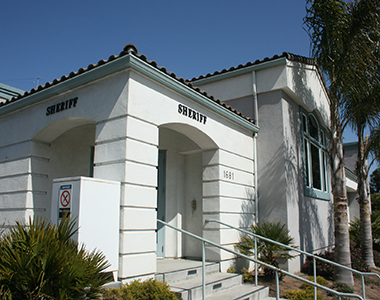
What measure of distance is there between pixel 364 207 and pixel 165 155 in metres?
7.82

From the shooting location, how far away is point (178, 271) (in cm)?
641

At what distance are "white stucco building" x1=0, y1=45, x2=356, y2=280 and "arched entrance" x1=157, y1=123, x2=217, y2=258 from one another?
0.09 feet

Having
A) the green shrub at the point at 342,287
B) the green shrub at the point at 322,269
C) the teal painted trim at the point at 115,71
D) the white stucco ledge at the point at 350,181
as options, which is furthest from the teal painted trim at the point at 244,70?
the white stucco ledge at the point at 350,181

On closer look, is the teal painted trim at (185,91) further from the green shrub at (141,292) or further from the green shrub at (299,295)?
the green shrub at (299,295)

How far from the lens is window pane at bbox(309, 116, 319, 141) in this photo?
12292mm

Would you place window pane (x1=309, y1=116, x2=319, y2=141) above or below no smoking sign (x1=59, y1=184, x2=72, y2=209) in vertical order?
above

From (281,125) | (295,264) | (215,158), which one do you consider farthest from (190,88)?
(295,264)

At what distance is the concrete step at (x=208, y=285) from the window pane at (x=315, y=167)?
6.02 metres

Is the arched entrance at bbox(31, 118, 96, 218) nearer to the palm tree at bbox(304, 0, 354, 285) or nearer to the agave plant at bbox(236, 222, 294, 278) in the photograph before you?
the agave plant at bbox(236, 222, 294, 278)

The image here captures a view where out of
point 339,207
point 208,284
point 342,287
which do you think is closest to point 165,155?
point 208,284

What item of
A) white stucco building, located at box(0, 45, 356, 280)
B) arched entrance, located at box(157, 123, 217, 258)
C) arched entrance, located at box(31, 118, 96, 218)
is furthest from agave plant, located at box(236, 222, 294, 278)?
arched entrance, located at box(31, 118, 96, 218)

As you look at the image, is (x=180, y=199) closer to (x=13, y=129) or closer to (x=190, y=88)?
(x=190, y=88)

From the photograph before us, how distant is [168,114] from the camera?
6680 mm

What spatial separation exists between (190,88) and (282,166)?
3.94 metres
